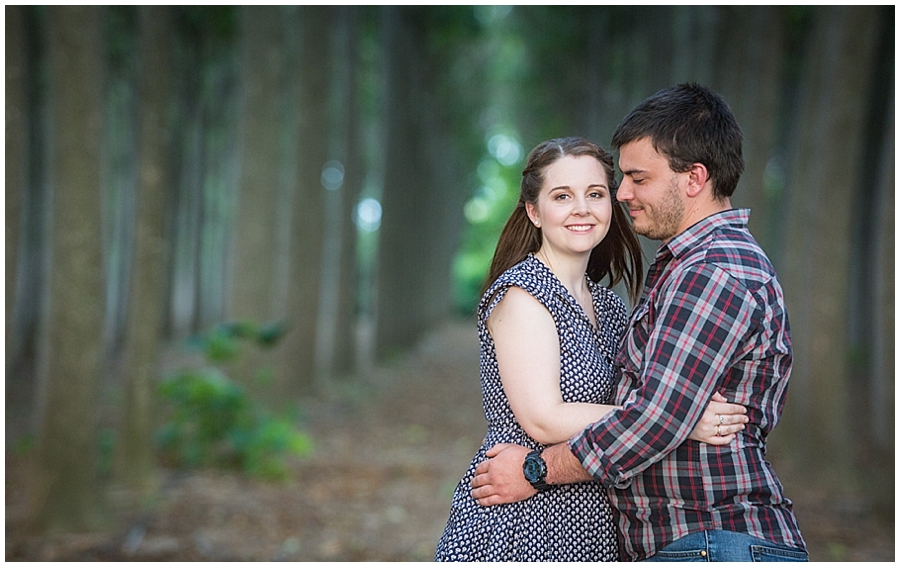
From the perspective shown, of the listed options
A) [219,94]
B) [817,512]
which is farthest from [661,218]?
[219,94]

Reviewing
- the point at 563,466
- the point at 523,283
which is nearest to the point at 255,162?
the point at 523,283

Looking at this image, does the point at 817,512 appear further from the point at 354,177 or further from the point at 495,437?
the point at 354,177

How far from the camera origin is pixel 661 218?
8.67 ft

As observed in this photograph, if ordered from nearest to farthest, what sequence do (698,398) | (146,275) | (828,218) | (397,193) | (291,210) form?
(698,398) → (146,275) → (828,218) → (291,210) → (397,193)

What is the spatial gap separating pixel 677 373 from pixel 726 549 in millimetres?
541

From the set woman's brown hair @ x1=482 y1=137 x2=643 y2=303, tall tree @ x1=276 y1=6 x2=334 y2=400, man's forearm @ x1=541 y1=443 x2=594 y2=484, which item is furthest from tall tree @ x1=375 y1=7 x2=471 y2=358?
man's forearm @ x1=541 y1=443 x2=594 y2=484

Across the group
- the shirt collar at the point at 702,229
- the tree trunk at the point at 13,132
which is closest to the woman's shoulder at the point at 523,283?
the shirt collar at the point at 702,229

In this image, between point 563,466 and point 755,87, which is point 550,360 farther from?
point 755,87

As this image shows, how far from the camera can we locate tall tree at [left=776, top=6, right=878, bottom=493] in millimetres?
8133

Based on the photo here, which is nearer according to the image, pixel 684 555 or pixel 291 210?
pixel 684 555

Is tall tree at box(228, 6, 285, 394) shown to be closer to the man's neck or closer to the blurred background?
the blurred background

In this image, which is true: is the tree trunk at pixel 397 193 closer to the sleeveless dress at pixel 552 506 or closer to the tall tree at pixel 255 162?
the tall tree at pixel 255 162

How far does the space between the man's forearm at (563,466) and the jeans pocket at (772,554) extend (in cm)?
51

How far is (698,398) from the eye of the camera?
2.31 m
